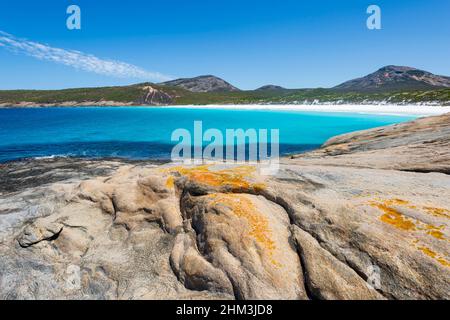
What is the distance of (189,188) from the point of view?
1267cm

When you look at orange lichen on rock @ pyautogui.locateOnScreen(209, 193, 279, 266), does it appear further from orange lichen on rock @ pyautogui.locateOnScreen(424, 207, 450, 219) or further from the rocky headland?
orange lichen on rock @ pyautogui.locateOnScreen(424, 207, 450, 219)

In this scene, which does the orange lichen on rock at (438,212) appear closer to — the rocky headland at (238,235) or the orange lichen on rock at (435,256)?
the rocky headland at (238,235)

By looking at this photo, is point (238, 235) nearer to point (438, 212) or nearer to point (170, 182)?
point (170, 182)

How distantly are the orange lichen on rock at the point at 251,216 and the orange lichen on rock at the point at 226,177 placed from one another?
2.49 feet

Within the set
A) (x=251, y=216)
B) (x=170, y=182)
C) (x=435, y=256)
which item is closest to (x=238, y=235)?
(x=251, y=216)

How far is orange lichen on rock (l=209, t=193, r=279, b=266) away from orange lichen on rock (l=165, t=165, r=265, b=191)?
759 millimetres

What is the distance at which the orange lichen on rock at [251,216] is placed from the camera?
30.4ft

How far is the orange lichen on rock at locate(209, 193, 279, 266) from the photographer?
9253mm

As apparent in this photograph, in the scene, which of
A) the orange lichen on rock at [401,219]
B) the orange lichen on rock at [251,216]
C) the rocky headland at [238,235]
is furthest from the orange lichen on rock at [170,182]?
the orange lichen on rock at [401,219]

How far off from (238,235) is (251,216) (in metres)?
0.86

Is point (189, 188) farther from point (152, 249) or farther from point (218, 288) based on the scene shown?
point (218, 288)

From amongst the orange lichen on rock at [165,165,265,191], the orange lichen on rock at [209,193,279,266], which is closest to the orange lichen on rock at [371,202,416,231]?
the orange lichen on rock at [209,193,279,266]

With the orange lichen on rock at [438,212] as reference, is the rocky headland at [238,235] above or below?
below

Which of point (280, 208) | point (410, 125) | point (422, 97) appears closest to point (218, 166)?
point (280, 208)
